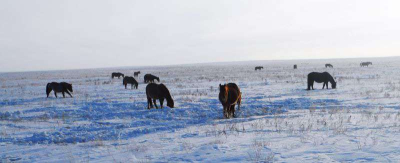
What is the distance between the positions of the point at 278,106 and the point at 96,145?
8208 mm

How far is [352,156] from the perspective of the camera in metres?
4.69

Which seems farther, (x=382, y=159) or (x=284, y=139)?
(x=284, y=139)

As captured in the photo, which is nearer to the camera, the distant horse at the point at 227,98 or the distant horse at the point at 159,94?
the distant horse at the point at 227,98

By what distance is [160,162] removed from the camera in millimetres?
4859

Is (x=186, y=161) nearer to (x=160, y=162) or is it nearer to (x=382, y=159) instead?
(x=160, y=162)

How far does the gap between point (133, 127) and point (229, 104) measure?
336cm

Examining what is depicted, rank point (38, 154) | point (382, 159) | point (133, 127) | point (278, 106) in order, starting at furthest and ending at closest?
point (278, 106)
point (133, 127)
point (38, 154)
point (382, 159)

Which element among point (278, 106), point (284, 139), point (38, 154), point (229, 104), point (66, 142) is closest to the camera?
point (38, 154)

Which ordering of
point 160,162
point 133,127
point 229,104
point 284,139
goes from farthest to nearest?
point 229,104
point 133,127
point 284,139
point 160,162

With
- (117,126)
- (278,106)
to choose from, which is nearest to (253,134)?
(117,126)

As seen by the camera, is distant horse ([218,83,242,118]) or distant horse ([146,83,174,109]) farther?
distant horse ([146,83,174,109])

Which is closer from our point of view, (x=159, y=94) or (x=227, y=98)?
(x=227, y=98)

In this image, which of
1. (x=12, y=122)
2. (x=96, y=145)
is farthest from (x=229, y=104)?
(x=12, y=122)

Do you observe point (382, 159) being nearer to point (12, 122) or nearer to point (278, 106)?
point (278, 106)
